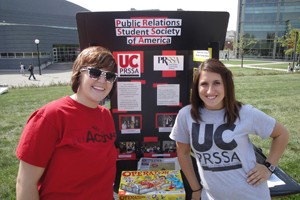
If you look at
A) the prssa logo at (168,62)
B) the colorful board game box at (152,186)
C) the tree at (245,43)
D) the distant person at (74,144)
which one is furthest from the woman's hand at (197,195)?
the tree at (245,43)

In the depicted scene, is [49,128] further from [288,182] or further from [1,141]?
[1,141]

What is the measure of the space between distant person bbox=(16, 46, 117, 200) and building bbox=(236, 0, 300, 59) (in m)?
49.2

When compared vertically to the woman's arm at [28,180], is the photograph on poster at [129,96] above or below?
above

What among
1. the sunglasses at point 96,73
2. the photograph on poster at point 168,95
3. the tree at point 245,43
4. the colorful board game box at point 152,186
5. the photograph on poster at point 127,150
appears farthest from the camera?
the tree at point 245,43

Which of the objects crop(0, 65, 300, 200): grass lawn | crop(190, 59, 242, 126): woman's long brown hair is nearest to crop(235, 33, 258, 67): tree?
crop(0, 65, 300, 200): grass lawn

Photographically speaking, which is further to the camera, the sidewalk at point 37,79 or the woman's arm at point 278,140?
the sidewalk at point 37,79

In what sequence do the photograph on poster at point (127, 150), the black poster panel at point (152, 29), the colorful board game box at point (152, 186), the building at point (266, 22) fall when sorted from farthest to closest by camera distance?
the building at point (266, 22) < the photograph on poster at point (127, 150) < the black poster panel at point (152, 29) < the colorful board game box at point (152, 186)

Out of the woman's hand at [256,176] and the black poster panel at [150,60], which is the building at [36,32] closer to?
the black poster panel at [150,60]

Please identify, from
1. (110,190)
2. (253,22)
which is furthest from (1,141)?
(253,22)

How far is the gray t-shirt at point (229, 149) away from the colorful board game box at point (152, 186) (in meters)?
0.35

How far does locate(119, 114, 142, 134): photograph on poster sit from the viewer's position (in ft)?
10.3

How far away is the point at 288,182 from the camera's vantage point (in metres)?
2.43

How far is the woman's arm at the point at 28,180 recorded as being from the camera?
1497 millimetres

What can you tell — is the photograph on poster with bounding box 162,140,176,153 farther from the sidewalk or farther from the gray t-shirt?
the sidewalk
